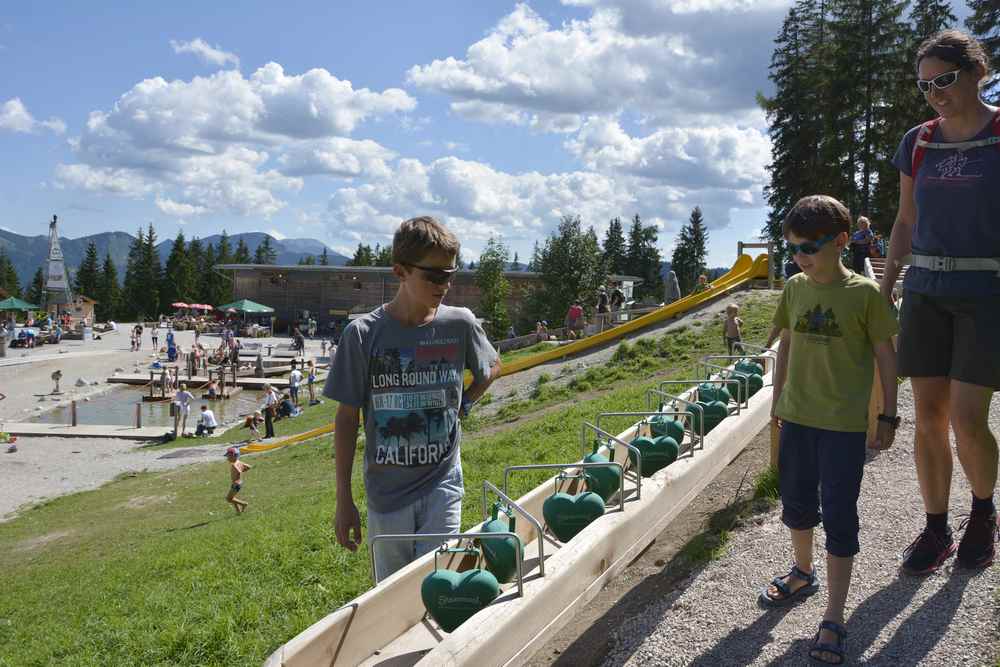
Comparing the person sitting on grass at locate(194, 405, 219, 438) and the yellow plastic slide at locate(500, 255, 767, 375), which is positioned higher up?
the yellow plastic slide at locate(500, 255, 767, 375)

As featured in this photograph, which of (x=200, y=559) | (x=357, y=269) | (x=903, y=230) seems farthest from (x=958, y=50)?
(x=357, y=269)

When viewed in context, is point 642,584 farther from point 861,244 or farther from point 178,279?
point 178,279

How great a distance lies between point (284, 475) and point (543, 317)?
29351 millimetres

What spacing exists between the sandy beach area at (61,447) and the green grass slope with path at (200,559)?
96.9 inches

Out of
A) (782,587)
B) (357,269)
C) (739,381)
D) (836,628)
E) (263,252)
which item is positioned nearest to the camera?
(836,628)

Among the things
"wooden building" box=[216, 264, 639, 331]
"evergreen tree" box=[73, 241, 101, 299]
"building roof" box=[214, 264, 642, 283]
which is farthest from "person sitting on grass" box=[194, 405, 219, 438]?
"evergreen tree" box=[73, 241, 101, 299]

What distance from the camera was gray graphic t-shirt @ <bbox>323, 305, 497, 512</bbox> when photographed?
11.1 feet

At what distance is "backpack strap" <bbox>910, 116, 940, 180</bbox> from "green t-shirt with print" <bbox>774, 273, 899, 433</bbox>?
69 cm

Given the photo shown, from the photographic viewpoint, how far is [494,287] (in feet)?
166

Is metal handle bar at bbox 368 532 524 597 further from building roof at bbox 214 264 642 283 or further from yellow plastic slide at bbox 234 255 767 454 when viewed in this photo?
building roof at bbox 214 264 642 283

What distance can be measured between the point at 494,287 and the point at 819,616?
155 feet

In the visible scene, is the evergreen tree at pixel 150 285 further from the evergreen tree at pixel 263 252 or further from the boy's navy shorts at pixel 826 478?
the boy's navy shorts at pixel 826 478

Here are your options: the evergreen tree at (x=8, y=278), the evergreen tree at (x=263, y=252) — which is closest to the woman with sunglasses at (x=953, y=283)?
the evergreen tree at (x=8, y=278)

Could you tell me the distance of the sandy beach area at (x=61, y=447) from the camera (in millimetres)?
20344
